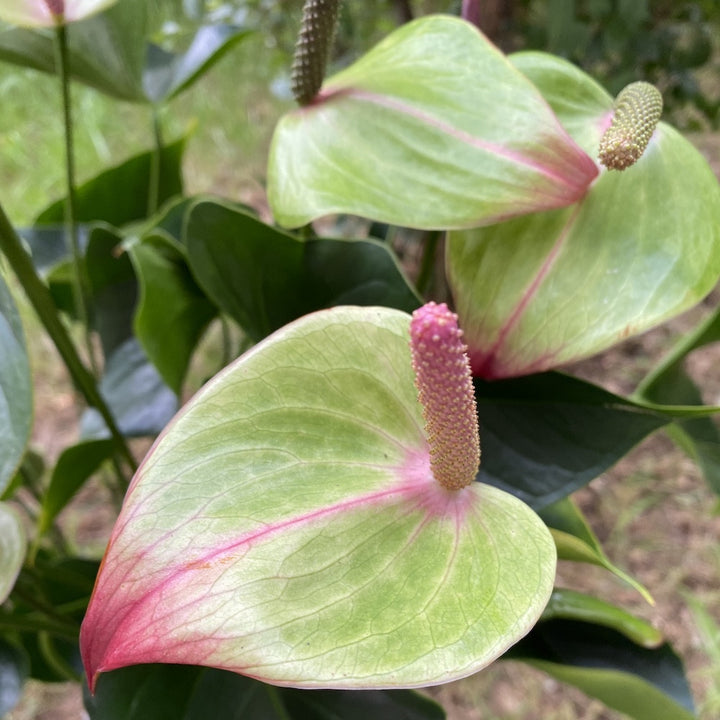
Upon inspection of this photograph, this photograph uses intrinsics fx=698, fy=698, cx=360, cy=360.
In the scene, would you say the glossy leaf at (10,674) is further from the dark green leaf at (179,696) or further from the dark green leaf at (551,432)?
the dark green leaf at (551,432)

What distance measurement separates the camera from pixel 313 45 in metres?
0.35

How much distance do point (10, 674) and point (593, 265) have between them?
425mm

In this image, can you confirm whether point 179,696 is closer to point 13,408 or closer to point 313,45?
point 13,408

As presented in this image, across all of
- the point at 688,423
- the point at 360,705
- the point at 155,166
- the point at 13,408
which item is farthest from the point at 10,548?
the point at 688,423

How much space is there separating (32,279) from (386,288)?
0.18 metres

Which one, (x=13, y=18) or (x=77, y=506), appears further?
(x=77, y=506)

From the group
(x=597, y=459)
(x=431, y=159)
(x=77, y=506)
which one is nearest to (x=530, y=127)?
(x=431, y=159)

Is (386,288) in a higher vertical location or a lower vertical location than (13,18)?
lower

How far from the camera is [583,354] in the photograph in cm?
31

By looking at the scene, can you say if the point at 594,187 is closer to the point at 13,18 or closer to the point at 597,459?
the point at 597,459

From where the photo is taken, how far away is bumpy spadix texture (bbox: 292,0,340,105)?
0.35 meters

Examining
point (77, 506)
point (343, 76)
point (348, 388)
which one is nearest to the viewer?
point (348, 388)

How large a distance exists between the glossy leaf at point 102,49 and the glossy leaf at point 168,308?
0.15 metres

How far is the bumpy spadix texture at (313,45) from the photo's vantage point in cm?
35
